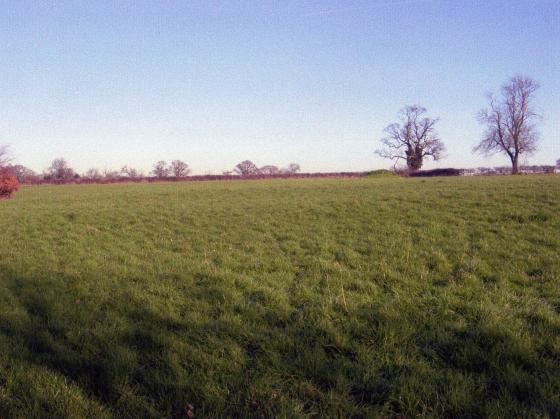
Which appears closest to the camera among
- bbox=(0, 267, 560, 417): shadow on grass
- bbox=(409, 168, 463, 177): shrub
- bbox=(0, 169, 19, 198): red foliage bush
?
bbox=(0, 267, 560, 417): shadow on grass

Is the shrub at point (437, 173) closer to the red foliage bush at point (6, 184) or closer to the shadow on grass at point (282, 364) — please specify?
the red foliage bush at point (6, 184)

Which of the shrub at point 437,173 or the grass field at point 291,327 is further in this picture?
the shrub at point 437,173

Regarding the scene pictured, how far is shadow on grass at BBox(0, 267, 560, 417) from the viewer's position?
333cm

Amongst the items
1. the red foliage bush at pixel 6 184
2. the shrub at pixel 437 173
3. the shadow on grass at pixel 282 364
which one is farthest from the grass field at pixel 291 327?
the shrub at pixel 437 173

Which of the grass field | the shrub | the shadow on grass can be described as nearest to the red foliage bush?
the grass field

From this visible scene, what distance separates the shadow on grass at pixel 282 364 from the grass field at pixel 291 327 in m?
0.02

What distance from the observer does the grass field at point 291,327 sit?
3.42 meters

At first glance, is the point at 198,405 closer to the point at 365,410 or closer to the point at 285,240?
the point at 365,410

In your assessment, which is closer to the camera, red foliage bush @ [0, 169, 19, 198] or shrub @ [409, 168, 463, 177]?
red foliage bush @ [0, 169, 19, 198]

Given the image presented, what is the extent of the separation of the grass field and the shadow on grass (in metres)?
0.02

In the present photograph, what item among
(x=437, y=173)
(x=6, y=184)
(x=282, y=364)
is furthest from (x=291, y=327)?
(x=437, y=173)

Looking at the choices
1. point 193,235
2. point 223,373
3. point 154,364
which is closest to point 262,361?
point 223,373

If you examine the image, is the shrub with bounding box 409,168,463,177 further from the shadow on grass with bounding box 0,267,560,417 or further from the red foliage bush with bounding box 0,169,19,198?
the shadow on grass with bounding box 0,267,560,417

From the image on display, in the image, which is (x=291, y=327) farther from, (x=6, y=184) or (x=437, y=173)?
(x=437, y=173)
